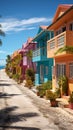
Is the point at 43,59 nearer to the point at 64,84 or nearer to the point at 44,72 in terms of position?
the point at 44,72

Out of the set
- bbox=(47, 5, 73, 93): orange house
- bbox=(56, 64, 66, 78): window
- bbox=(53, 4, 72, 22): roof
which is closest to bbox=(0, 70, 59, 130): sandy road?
bbox=(47, 5, 73, 93): orange house

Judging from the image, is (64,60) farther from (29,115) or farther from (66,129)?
(66,129)

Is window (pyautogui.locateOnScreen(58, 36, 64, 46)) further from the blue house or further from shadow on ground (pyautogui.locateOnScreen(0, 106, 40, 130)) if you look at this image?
the blue house

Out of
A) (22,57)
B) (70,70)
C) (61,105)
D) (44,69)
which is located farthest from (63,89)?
(22,57)

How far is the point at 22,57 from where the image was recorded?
225ft

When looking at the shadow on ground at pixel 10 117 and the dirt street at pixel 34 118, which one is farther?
the shadow on ground at pixel 10 117

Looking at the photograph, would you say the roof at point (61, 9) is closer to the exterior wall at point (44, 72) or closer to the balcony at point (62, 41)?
the balcony at point (62, 41)

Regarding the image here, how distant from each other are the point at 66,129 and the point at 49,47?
1495cm

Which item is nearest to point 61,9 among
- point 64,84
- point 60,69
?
point 60,69

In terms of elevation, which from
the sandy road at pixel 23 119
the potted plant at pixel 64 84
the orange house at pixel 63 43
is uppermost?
the orange house at pixel 63 43

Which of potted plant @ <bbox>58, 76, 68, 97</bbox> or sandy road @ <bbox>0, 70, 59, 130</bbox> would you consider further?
potted plant @ <bbox>58, 76, 68, 97</bbox>

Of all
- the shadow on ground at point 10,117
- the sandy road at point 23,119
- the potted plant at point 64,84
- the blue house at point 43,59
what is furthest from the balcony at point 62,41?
the blue house at point 43,59

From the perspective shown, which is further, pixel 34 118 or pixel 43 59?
pixel 43 59

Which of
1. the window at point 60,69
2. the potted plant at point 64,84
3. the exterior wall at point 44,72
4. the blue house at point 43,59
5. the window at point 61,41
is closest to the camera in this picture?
the window at point 61,41
